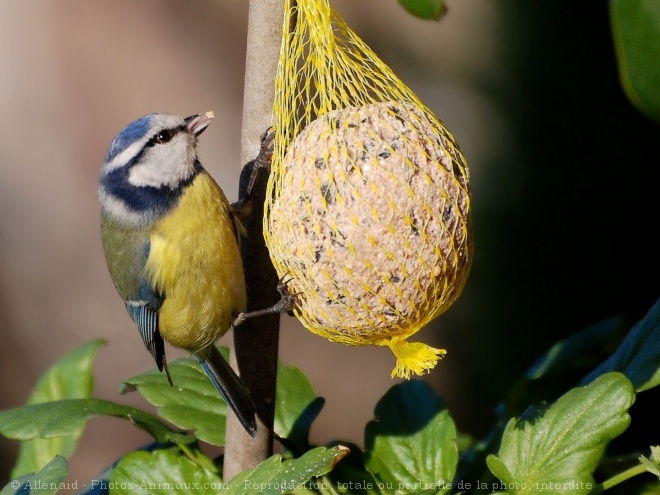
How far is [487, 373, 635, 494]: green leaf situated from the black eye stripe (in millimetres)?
1023

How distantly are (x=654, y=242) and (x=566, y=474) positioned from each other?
10.7ft

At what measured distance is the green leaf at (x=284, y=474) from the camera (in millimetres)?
1319

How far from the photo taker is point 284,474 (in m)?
1.36

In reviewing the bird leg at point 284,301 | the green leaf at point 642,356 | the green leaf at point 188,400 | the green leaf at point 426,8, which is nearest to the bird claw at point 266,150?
the bird leg at point 284,301

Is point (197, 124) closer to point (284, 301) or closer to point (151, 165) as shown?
point (151, 165)

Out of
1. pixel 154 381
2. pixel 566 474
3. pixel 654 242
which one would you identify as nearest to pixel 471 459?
pixel 566 474

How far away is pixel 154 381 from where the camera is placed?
1.98 meters

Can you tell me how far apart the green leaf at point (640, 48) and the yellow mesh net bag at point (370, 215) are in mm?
333

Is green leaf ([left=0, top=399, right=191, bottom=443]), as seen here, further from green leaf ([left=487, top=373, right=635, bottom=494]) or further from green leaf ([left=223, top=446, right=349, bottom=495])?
green leaf ([left=487, top=373, right=635, bottom=494])

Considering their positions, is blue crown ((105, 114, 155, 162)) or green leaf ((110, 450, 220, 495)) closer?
green leaf ((110, 450, 220, 495))

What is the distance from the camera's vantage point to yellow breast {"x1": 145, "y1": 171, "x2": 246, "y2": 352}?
1973 mm

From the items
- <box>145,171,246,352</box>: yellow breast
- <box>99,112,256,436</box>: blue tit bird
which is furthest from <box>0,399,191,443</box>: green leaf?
<box>145,171,246,352</box>: yellow breast

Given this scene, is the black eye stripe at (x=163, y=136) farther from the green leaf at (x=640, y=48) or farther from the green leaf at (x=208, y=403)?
the green leaf at (x=640, y=48)

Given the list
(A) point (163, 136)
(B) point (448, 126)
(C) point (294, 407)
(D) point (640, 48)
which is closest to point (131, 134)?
(A) point (163, 136)
